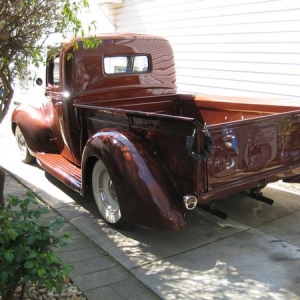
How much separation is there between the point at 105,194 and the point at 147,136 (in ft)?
3.11

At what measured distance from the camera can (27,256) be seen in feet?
7.40

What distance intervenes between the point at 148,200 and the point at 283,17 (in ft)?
13.2

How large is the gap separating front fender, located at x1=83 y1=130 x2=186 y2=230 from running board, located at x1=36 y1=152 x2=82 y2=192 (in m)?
0.87

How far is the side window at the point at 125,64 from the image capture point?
5.15 m

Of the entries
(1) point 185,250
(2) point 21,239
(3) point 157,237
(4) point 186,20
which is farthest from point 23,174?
(4) point 186,20

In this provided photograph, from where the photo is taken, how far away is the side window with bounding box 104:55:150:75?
16.9 feet

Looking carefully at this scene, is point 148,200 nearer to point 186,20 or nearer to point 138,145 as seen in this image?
point 138,145

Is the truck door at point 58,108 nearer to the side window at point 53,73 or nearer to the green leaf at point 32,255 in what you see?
the side window at point 53,73

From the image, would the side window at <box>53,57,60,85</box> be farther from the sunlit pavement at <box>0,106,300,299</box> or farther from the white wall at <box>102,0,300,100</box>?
the white wall at <box>102,0,300,100</box>

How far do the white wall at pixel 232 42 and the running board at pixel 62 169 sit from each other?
3284mm

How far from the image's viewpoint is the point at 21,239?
2359mm

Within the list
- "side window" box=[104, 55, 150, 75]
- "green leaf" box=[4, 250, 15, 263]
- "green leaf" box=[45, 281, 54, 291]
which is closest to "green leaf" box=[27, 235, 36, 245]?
"green leaf" box=[4, 250, 15, 263]

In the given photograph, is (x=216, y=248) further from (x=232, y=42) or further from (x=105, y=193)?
(x=232, y=42)

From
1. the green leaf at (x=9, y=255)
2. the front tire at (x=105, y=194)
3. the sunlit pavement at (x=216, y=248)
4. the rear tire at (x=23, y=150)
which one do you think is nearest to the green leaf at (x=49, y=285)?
the green leaf at (x=9, y=255)
